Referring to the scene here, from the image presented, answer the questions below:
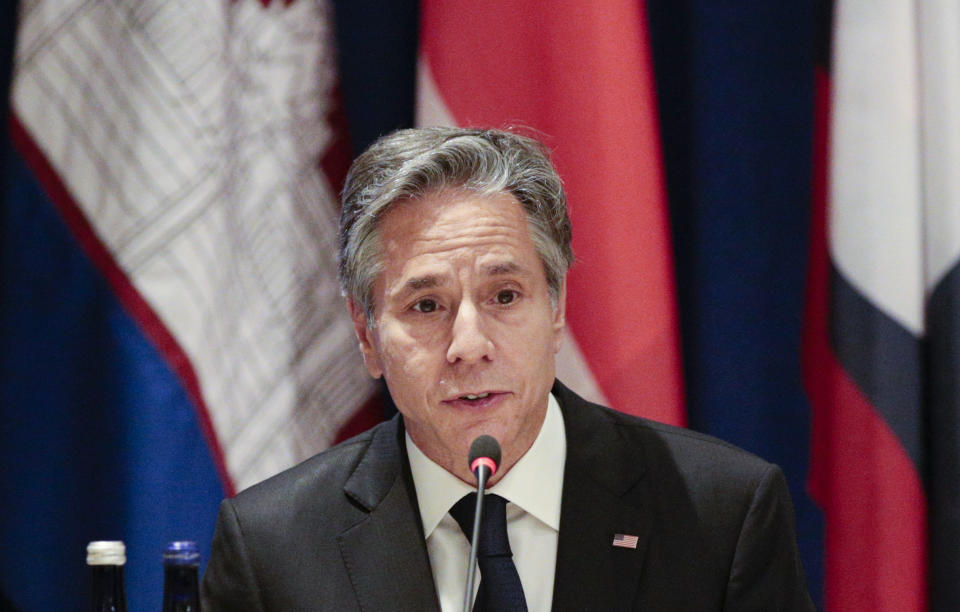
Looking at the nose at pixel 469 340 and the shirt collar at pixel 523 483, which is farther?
the shirt collar at pixel 523 483

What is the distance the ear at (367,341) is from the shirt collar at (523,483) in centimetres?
16

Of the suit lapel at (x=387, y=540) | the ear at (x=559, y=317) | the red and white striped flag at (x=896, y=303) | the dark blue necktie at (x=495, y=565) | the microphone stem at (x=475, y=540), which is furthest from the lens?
the red and white striped flag at (x=896, y=303)

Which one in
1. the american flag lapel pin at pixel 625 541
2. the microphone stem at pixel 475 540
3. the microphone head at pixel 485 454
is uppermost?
the microphone head at pixel 485 454

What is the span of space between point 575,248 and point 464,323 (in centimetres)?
64

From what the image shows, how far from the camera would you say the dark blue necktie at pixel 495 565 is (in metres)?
1.89

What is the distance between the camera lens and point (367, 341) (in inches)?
87.0

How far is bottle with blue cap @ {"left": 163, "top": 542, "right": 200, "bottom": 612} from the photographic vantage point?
1.67 meters

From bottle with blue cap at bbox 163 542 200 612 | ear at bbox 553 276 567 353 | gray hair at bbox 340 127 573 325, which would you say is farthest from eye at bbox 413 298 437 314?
bottle with blue cap at bbox 163 542 200 612

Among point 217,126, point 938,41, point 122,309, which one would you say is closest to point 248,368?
point 122,309

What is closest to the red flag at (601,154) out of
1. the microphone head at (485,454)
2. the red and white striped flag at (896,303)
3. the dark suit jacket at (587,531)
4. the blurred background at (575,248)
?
the blurred background at (575,248)

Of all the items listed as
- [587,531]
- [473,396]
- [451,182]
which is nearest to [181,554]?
[473,396]

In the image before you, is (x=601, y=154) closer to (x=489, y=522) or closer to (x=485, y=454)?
(x=489, y=522)

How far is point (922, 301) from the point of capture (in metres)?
2.36

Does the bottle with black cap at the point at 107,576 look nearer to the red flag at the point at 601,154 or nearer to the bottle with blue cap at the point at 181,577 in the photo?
the bottle with blue cap at the point at 181,577
